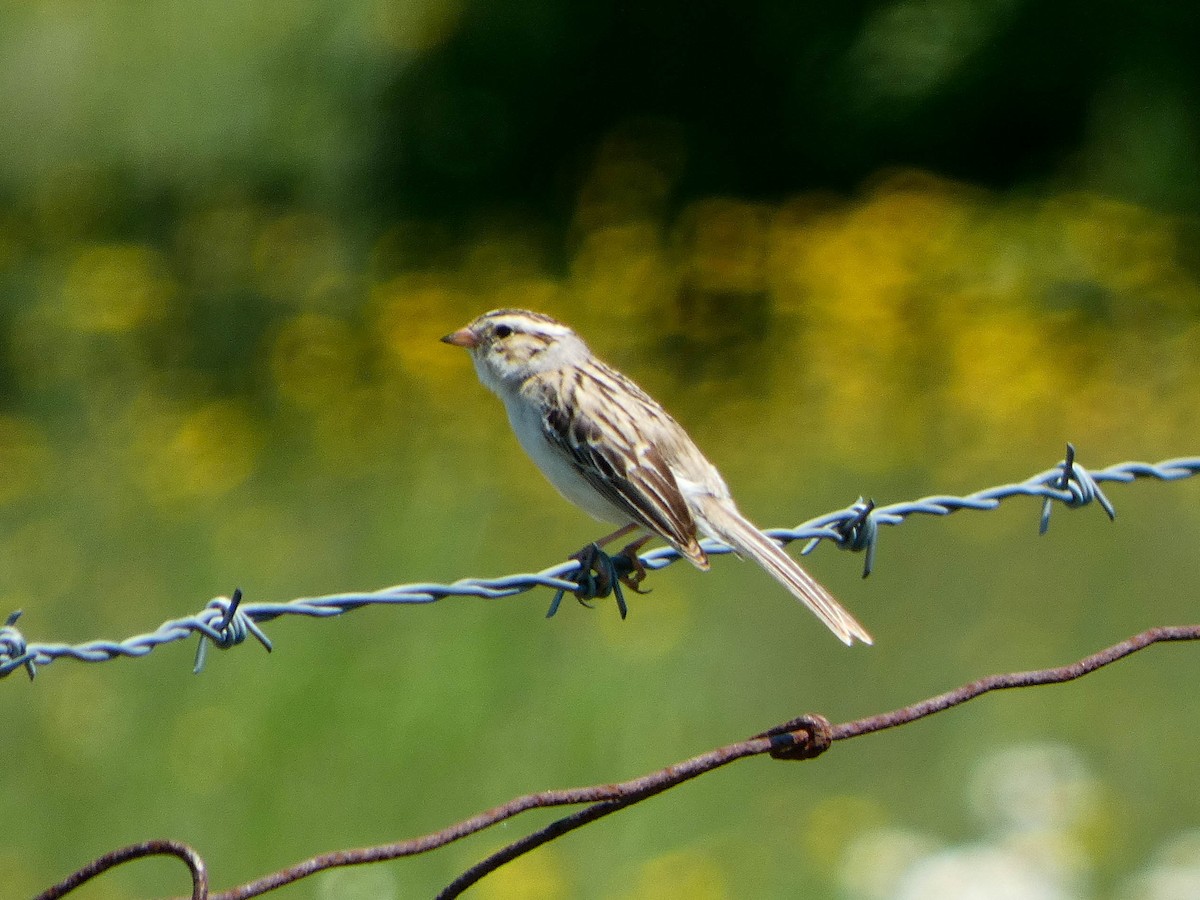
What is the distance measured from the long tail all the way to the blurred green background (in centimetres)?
181

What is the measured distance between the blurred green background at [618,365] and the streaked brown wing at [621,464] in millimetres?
1795

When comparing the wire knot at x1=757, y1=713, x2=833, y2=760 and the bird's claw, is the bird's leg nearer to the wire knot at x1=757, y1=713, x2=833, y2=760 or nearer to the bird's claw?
the bird's claw

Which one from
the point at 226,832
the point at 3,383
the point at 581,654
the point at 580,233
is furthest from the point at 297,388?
the point at 226,832

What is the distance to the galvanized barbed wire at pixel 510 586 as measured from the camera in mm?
3980

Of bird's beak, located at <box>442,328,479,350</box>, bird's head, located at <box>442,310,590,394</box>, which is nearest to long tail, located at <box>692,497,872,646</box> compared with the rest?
bird's head, located at <box>442,310,590,394</box>

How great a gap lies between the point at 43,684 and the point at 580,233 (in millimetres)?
7411

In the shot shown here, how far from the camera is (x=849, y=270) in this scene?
13.1 metres

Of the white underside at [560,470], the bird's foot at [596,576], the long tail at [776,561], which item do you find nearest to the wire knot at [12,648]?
the bird's foot at [596,576]

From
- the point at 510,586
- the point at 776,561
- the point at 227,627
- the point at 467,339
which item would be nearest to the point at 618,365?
the point at 467,339

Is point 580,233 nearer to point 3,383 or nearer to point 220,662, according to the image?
point 3,383

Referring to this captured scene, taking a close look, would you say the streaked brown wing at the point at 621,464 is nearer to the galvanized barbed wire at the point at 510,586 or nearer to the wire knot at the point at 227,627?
the galvanized barbed wire at the point at 510,586

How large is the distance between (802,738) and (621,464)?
225cm

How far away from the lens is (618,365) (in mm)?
12211

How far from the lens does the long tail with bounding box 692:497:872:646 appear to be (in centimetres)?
511
